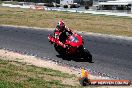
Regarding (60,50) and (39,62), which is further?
(60,50)

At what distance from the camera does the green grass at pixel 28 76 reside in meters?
11.1

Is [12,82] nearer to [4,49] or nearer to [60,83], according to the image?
[60,83]

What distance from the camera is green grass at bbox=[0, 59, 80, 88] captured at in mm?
11099

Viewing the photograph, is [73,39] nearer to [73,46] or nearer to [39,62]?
[73,46]

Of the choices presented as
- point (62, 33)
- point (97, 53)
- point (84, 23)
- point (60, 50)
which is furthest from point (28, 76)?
point (84, 23)

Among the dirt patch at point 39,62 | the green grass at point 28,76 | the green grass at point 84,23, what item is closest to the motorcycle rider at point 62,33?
the dirt patch at point 39,62

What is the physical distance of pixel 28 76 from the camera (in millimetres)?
12477

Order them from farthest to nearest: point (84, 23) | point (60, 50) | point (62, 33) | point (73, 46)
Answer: point (84, 23) → point (60, 50) → point (62, 33) → point (73, 46)

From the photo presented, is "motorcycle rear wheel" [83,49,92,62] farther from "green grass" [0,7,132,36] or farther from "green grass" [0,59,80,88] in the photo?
"green grass" [0,7,132,36]

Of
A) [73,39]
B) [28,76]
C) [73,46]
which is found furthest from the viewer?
[73,39]

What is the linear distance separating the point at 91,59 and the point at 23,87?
21.9 feet

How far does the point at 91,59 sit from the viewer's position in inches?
659

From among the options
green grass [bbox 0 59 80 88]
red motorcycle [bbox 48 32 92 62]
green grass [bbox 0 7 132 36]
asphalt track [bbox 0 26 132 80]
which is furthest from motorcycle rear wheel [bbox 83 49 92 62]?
green grass [bbox 0 7 132 36]

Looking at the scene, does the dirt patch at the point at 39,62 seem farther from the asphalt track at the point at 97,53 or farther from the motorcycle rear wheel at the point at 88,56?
the motorcycle rear wheel at the point at 88,56
